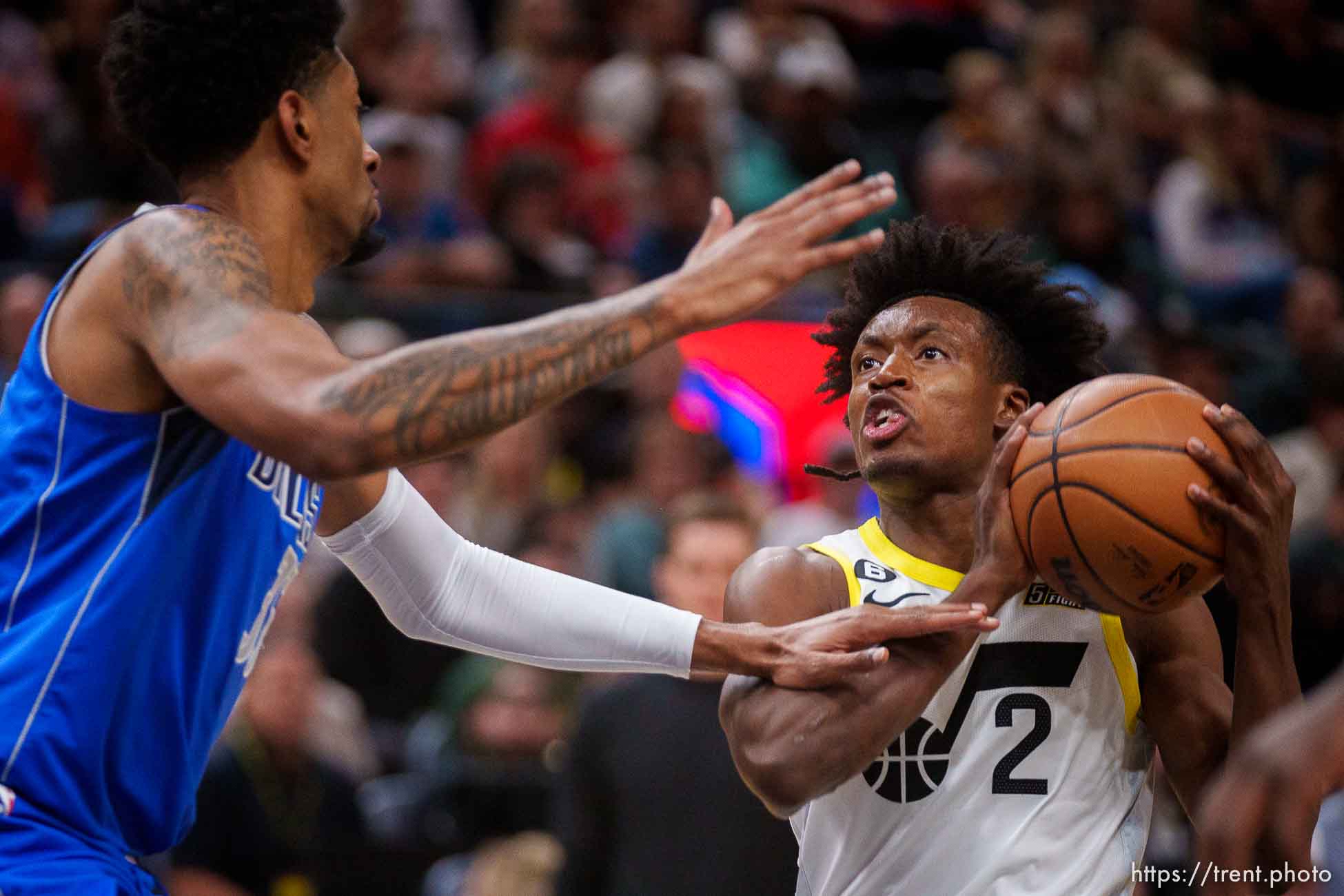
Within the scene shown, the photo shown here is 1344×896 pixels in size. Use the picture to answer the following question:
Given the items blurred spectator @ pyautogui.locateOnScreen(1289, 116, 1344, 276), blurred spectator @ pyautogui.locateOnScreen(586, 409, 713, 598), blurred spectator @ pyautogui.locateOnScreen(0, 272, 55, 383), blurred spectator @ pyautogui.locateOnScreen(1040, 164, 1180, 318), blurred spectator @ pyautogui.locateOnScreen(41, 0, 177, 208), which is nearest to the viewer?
blurred spectator @ pyautogui.locateOnScreen(0, 272, 55, 383)

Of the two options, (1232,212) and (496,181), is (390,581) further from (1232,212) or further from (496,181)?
(1232,212)

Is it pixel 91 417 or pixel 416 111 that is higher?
pixel 91 417

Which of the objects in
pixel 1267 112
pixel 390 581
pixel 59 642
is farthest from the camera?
pixel 1267 112

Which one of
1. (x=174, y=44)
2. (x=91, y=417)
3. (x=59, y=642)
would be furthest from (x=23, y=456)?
(x=174, y=44)

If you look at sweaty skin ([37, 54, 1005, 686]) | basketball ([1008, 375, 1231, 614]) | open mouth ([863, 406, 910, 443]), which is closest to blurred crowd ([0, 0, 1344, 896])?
open mouth ([863, 406, 910, 443])

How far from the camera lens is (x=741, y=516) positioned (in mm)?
5898

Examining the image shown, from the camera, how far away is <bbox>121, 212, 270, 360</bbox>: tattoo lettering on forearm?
261cm

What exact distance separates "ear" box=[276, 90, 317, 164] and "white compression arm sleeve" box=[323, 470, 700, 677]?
72 centimetres

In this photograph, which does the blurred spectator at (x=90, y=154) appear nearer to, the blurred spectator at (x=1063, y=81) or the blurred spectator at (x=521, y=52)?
the blurred spectator at (x=521, y=52)

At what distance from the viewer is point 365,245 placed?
3.24 metres

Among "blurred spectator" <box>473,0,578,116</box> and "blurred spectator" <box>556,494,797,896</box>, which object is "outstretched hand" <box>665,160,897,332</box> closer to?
"blurred spectator" <box>556,494,797,896</box>

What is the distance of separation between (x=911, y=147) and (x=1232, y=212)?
2.08 m

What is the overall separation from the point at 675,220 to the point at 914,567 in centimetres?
561

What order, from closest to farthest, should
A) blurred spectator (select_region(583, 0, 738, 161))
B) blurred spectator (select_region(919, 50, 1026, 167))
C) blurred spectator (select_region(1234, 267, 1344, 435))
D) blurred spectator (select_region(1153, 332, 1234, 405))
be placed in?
blurred spectator (select_region(1153, 332, 1234, 405))
blurred spectator (select_region(1234, 267, 1344, 435))
blurred spectator (select_region(583, 0, 738, 161))
blurred spectator (select_region(919, 50, 1026, 167))
